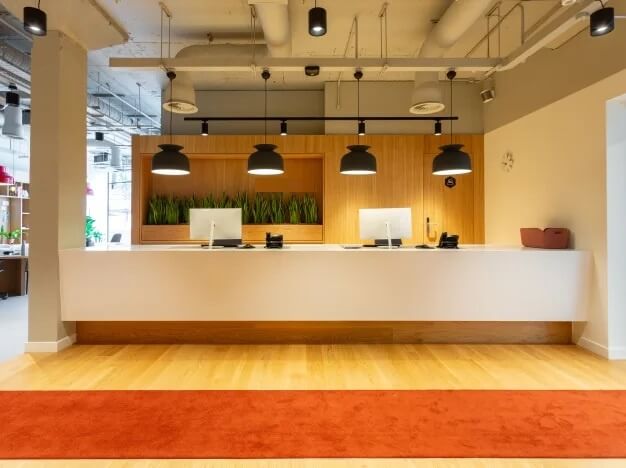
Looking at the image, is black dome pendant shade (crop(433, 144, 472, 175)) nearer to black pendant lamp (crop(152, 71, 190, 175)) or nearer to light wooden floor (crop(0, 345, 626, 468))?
light wooden floor (crop(0, 345, 626, 468))

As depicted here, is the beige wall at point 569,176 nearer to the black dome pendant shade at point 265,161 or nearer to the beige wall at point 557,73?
the beige wall at point 557,73

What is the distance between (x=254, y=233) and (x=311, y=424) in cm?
442

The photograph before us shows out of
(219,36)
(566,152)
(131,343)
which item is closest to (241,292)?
(131,343)

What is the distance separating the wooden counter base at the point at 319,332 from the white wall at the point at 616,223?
542 mm

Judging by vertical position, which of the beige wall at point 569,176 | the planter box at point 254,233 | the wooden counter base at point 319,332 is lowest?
the wooden counter base at point 319,332

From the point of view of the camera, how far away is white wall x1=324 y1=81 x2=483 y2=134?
22.9 feet

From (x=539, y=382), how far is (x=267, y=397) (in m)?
2.18

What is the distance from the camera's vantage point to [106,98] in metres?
8.14

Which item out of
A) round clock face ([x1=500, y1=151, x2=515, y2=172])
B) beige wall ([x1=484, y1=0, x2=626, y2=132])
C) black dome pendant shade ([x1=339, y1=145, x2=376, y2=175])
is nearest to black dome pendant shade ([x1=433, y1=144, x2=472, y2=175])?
black dome pendant shade ([x1=339, y1=145, x2=376, y2=175])

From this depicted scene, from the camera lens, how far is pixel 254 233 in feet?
22.1

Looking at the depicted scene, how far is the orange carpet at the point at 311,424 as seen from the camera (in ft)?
7.55

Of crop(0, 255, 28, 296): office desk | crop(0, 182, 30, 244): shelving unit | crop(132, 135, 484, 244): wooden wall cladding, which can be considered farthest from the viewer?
crop(0, 182, 30, 244): shelving unit

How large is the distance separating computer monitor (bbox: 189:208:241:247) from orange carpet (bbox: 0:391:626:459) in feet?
6.71

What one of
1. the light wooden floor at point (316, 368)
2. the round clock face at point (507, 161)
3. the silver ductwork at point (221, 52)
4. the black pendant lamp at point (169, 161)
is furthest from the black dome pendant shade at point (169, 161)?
the round clock face at point (507, 161)
